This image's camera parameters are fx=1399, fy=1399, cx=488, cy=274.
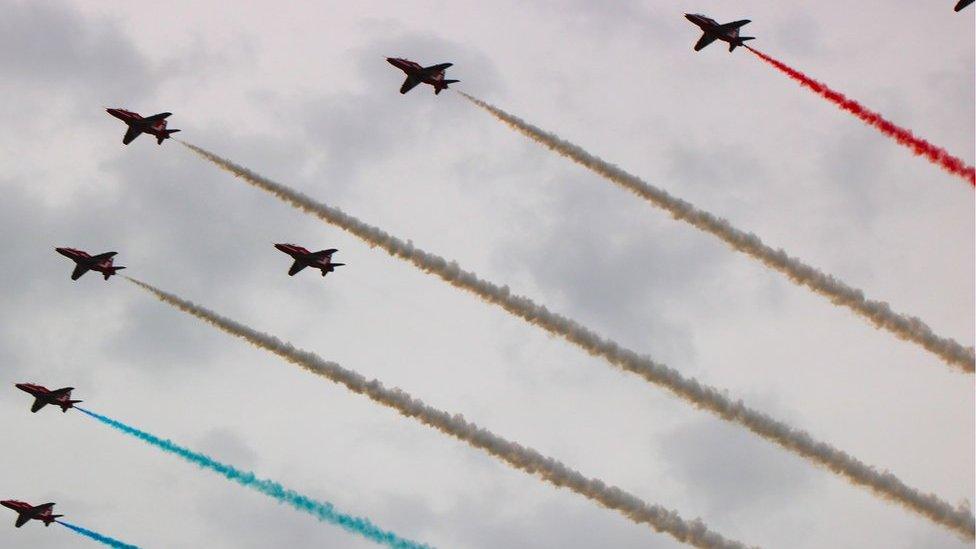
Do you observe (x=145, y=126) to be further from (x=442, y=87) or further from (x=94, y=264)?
(x=442, y=87)

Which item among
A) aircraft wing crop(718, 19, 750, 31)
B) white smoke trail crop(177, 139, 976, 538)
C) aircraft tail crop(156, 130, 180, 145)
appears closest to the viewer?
white smoke trail crop(177, 139, 976, 538)

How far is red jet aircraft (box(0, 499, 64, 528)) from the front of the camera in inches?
5940

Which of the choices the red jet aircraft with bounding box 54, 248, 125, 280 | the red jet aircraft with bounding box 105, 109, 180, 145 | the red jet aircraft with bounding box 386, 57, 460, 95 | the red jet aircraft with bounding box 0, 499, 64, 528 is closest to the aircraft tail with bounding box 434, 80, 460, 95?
the red jet aircraft with bounding box 386, 57, 460, 95

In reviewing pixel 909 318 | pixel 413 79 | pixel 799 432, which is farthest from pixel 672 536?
pixel 413 79

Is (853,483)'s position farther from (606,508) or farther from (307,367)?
(307,367)

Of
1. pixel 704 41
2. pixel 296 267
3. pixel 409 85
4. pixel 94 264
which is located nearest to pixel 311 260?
pixel 296 267

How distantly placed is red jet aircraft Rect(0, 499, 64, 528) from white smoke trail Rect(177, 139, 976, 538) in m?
55.8

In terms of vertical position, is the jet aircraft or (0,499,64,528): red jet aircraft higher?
the jet aircraft

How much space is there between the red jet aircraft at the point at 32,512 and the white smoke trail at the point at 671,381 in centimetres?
5583

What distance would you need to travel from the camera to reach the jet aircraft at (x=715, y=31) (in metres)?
117

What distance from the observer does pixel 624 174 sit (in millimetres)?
108500

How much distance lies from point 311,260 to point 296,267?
185 centimetres

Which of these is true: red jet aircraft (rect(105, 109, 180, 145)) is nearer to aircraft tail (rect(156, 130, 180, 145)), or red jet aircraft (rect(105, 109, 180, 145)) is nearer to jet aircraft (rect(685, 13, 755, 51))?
aircraft tail (rect(156, 130, 180, 145))

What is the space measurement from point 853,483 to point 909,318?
12.8m
